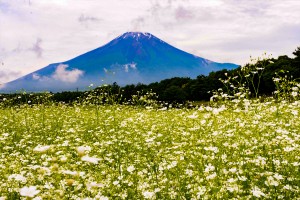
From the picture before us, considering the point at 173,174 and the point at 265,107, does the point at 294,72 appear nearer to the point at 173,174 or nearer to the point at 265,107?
the point at 265,107

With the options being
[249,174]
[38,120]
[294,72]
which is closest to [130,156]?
[249,174]

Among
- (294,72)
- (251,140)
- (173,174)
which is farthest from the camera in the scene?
(294,72)

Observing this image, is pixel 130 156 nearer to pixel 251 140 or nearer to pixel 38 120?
pixel 251 140

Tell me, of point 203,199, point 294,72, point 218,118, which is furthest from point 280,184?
point 294,72

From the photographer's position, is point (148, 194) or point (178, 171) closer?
point (148, 194)

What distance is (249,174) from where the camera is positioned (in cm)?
590

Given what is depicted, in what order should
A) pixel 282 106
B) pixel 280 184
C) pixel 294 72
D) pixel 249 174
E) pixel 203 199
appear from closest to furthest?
pixel 203 199, pixel 280 184, pixel 249 174, pixel 282 106, pixel 294 72

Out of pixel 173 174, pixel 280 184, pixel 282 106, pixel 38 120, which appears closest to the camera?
pixel 280 184

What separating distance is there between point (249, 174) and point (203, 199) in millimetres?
1452

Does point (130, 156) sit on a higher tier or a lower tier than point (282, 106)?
lower

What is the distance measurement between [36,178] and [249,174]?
3443 millimetres

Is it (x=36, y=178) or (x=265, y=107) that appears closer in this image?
(x=36, y=178)

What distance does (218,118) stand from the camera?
1060cm

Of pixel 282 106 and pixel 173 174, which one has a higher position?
pixel 282 106
